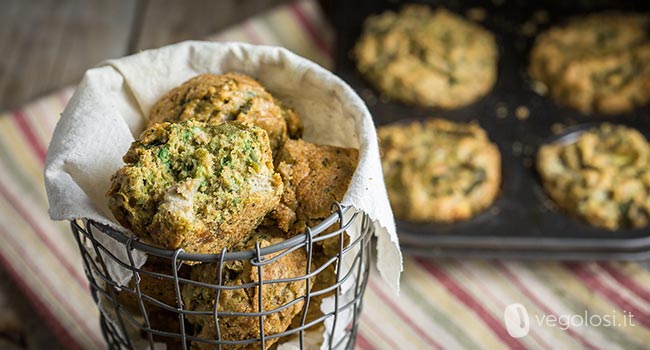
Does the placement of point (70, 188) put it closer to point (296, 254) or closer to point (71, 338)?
point (296, 254)

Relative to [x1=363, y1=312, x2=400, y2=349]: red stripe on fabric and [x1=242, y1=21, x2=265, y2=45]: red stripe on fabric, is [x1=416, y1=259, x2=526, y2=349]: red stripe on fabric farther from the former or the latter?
[x1=242, y1=21, x2=265, y2=45]: red stripe on fabric

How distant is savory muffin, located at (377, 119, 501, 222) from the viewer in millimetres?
2098

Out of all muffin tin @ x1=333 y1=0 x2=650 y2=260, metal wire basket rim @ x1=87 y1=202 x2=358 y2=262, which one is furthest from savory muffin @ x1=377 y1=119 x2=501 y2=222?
metal wire basket rim @ x1=87 y1=202 x2=358 y2=262

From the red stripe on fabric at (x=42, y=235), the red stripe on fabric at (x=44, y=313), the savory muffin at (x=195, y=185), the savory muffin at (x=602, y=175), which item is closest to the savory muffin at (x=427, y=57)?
the savory muffin at (x=602, y=175)

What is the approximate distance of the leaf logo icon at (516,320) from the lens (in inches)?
77.2

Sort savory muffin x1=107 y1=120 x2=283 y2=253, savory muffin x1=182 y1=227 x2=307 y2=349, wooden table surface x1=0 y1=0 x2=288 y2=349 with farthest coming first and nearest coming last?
wooden table surface x1=0 y1=0 x2=288 y2=349
savory muffin x1=182 y1=227 x2=307 y2=349
savory muffin x1=107 y1=120 x2=283 y2=253

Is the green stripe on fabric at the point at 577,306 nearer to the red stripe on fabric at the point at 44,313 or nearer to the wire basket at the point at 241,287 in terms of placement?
the wire basket at the point at 241,287

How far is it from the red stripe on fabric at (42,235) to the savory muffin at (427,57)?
3.38ft

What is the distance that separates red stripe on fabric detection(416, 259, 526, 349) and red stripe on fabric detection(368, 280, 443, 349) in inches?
5.8

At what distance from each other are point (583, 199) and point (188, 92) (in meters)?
1.22

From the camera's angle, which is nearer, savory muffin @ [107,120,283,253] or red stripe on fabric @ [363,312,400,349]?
savory muffin @ [107,120,283,253]

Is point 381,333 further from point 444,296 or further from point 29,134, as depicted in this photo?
point 29,134

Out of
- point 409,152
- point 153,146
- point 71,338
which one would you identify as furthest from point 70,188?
point 409,152

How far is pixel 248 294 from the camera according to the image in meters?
1.25
